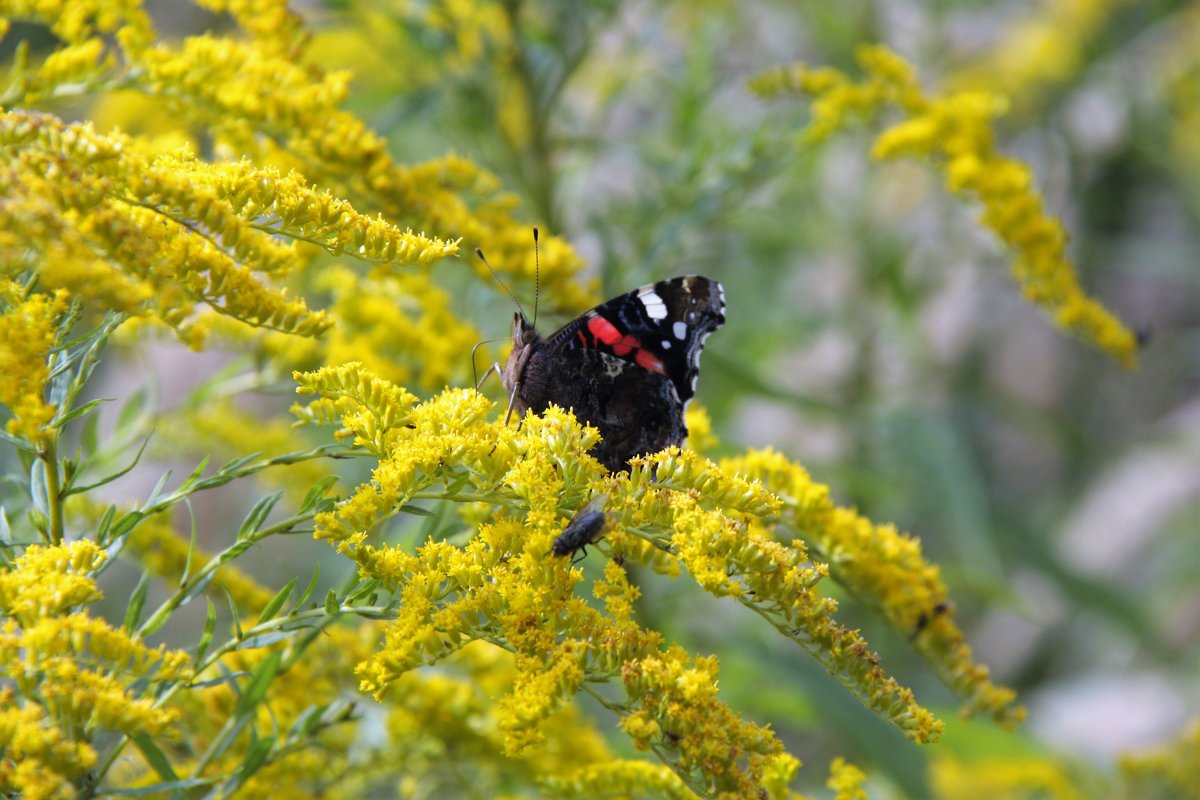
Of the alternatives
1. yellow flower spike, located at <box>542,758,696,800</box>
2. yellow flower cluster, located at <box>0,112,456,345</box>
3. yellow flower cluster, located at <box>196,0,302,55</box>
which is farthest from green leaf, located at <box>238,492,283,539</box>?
yellow flower cluster, located at <box>196,0,302,55</box>

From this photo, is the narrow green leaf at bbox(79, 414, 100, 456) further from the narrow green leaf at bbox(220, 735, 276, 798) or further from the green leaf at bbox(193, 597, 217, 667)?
the narrow green leaf at bbox(220, 735, 276, 798)

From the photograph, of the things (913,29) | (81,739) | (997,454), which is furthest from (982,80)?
(81,739)

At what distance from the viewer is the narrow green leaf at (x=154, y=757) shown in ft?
4.41

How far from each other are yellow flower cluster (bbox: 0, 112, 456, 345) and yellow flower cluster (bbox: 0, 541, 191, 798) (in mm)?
346

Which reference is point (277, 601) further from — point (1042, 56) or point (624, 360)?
point (1042, 56)

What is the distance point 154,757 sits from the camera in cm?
138

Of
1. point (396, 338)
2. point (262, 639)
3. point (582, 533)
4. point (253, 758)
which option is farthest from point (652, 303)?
point (253, 758)

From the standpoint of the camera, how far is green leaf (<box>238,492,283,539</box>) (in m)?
1.49

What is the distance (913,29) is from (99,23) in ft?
11.4

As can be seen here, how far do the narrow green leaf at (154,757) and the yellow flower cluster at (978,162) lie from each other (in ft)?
6.22

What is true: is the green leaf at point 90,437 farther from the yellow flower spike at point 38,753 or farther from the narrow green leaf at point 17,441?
the yellow flower spike at point 38,753

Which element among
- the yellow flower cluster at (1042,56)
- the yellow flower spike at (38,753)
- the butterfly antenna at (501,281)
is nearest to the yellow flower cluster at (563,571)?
the yellow flower spike at (38,753)

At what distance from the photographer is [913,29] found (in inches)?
177

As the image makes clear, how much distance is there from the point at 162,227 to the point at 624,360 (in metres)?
1.05
